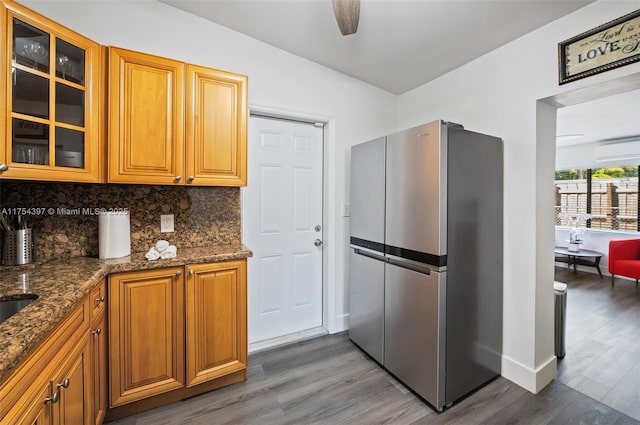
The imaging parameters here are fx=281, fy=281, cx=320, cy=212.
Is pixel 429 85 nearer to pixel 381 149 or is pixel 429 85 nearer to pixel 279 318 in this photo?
pixel 381 149

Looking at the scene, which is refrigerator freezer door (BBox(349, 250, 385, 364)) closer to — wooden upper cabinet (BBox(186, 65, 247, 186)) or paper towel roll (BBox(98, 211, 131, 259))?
wooden upper cabinet (BBox(186, 65, 247, 186))

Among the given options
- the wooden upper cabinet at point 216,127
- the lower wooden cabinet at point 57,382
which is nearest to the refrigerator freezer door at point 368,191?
the wooden upper cabinet at point 216,127

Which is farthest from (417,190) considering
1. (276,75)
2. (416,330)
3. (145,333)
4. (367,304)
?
(145,333)

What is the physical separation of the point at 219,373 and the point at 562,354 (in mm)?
2809

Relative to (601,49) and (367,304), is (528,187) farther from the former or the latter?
(367,304)

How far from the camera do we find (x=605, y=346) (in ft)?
8.57

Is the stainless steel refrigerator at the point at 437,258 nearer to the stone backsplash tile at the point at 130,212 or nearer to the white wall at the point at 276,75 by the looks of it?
the white wall at the point at 276,75

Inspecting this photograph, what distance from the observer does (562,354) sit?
2412 millimetres

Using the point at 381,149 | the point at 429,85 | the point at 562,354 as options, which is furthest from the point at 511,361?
the point at 429,85

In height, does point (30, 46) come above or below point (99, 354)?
above

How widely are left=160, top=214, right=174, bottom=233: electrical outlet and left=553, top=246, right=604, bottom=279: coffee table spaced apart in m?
5.85

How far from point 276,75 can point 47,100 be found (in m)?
1.59

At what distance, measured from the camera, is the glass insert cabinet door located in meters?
1.34

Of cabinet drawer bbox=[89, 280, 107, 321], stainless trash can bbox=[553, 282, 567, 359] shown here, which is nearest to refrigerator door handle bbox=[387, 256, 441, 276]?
stainless trash can bbox=[553, 282, 567, 359]
